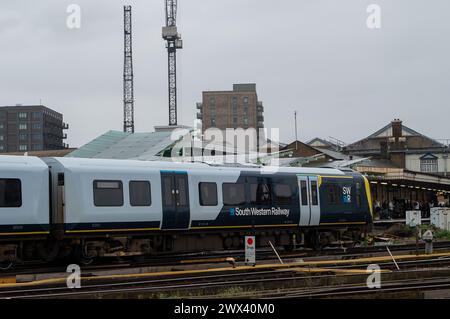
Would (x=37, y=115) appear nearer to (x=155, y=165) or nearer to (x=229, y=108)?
(x=229, y=108)

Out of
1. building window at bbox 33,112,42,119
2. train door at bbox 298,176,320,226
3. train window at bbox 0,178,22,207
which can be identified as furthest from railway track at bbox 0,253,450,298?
building window at bbox 33,112,42,119

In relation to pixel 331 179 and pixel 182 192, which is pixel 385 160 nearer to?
pixel 331 179

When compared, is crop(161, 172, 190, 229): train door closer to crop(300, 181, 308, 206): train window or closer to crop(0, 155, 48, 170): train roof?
crop(0, 155, 48, 170): train roof

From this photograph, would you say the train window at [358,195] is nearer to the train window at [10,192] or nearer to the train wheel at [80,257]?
the train wheel at [80,257]

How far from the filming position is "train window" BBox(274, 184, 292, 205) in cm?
2477

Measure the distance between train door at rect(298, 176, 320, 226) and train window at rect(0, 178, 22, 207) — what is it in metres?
10.4

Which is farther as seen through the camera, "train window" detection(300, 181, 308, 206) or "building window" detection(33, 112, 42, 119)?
"building window" detection(33, 112, 42, 119)

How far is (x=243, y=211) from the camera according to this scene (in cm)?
2373

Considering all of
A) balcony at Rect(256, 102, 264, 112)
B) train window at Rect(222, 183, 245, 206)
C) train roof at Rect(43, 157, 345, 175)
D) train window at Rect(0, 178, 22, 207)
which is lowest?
train window at Rect(222, 183, 245, 206)

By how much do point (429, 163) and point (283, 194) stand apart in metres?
58.7

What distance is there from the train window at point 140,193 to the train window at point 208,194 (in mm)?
1937

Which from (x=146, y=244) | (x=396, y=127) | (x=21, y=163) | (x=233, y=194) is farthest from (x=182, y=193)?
(x=396, y=127)

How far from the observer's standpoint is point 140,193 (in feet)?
69.8
